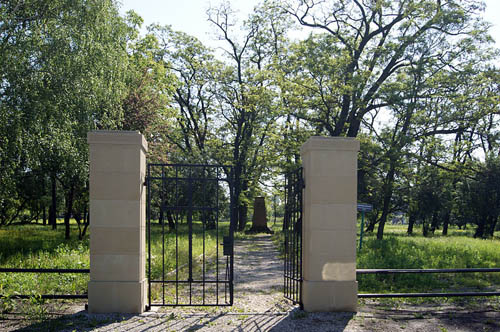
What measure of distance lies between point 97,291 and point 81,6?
385 inches

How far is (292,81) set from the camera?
1933cm

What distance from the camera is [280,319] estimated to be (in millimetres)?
6012

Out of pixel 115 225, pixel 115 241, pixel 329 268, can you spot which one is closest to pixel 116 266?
pixel 115 241

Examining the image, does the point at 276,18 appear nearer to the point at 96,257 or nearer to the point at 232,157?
the point at 232,157

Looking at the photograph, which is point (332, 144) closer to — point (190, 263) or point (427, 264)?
point (190, 263)

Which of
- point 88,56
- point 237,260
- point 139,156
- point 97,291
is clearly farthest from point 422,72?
point 97,291

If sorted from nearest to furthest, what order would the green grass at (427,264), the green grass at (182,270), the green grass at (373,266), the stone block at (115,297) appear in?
the stone block at (115,297) < the green grass at (182,270) < the green grass at (373,266) < the green grass at (427,264)

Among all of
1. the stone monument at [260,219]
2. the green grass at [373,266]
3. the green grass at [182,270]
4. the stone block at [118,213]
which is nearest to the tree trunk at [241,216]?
the stone monument at [260,219]

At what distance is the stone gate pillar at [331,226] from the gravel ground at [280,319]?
0.30 m

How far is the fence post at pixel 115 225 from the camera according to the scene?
6.07 meters

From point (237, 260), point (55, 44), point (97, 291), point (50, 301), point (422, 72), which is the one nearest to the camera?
point (97, 291)

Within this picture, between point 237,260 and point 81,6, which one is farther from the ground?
point 81,6

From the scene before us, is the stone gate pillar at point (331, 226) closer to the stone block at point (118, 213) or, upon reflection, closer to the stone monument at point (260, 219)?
the stone block at point (118, 213)

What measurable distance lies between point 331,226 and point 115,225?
3.51m
